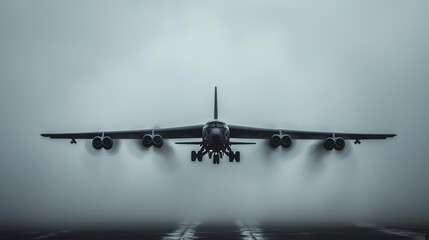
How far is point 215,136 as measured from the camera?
4609cm

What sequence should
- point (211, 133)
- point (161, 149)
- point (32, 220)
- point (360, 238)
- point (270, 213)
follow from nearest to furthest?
1. point (360, 238)
2. point (211, 133)
3. point (161, 149)
4. point (32, 220)
5. point (270, 213)

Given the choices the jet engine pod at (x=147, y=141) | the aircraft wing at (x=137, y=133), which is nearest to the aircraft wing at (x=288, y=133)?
the aircraft wing at (x=137, y=133)

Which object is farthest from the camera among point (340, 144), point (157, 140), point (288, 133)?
point (288, 133)

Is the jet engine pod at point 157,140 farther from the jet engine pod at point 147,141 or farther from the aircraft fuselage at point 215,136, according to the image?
the aircraft fuselage at point 215,136

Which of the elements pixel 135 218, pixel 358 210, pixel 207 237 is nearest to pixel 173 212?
pixel 135 218

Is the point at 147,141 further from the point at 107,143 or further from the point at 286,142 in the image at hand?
the point at 286,142

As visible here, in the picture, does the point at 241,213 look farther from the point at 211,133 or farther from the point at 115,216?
the point at 211,133

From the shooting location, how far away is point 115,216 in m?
72.1

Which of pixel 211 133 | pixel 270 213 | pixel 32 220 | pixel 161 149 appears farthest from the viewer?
pixel 270 213

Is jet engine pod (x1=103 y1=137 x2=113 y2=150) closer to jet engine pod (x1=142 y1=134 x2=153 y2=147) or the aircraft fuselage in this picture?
jet engine pod (x1=142 y1=134 x2=153 y2=147)

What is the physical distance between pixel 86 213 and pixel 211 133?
32.7 metres

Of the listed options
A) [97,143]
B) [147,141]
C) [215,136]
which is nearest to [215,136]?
[215,136]

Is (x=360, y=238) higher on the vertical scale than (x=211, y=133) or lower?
lower

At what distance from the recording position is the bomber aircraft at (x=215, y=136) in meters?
47.2
